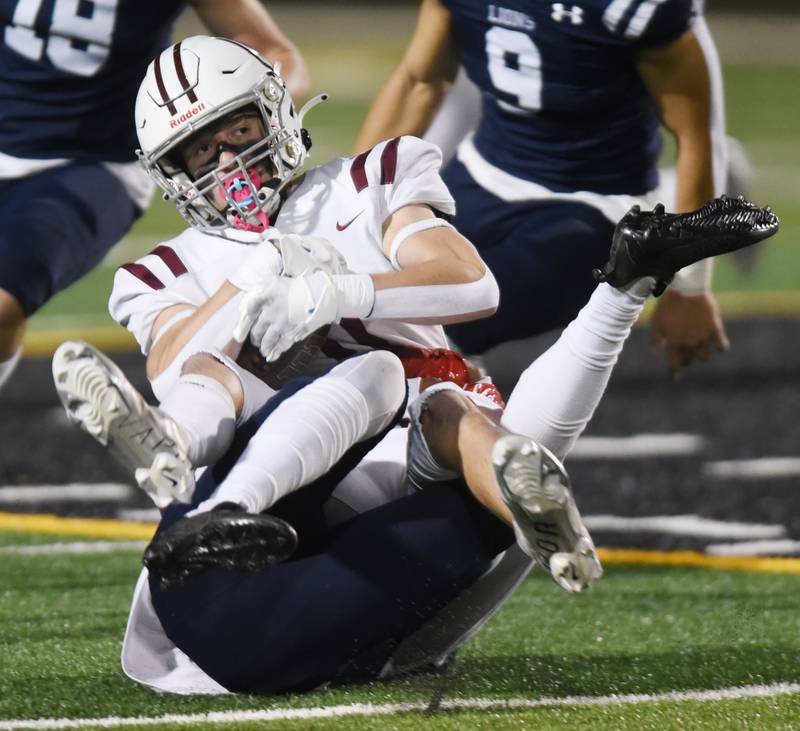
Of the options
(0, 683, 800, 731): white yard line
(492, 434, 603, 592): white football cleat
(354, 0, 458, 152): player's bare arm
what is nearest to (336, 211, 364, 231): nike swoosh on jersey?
(492, 434, 603, 592): white football cleat

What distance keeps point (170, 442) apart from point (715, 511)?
2.42 m

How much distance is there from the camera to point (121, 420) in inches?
106

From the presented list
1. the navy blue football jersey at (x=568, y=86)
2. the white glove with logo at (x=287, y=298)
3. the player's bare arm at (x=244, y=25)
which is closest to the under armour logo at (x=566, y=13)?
the navy blue football jersey at (x=568, y=86)

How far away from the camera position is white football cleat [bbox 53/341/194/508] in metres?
2.70

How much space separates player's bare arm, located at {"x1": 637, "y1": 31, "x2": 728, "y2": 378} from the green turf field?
56cm

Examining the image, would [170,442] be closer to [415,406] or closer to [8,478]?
[415,406]

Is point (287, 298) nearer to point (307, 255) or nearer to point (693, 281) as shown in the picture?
point (307, 255)

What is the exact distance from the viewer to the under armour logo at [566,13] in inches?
169

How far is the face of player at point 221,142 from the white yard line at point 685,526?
1718 millimetres

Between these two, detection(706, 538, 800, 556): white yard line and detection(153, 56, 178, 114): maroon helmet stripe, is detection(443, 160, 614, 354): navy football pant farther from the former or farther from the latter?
detection(153, 56, 178, 114): maroon helmet stripe

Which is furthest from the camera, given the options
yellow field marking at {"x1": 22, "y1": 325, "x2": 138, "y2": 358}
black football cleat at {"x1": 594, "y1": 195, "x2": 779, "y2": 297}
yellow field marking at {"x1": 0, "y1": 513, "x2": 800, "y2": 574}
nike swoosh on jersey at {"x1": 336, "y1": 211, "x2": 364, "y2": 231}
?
yellow field marking at {"x1": 22, "y1": 325, "x2": 138, "y2": 358}

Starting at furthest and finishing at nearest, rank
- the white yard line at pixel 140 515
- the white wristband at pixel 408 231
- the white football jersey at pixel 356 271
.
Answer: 1. the white yard line at pixel 140 515
2. the white wristband at pixel 408 231
3. the white football jersey at pixel 356 271

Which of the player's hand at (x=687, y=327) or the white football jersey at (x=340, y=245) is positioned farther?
the player's hand at (x=687, y=327)

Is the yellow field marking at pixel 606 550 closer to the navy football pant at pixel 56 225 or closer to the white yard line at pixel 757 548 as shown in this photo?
the white yard line at pixel 757 548
